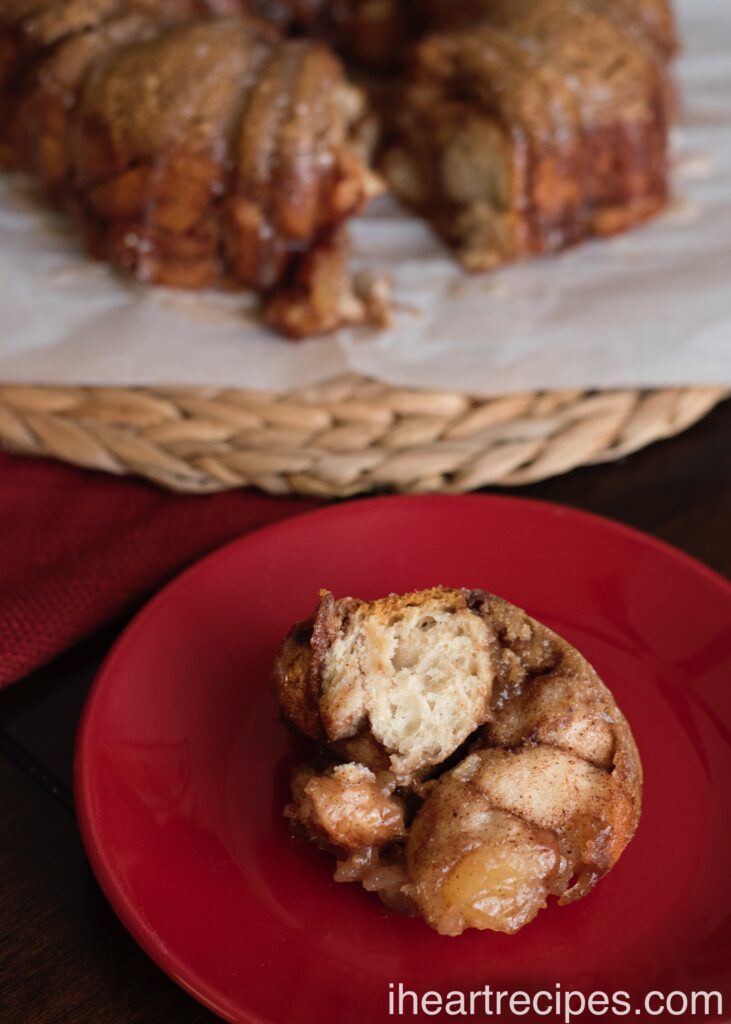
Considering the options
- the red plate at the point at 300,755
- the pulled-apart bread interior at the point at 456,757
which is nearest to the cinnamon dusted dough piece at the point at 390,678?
the pulled-apart bread interior at the point at 456,757

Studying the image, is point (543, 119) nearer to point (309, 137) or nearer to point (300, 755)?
point (309, 137)

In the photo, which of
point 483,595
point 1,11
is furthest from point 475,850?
point 1,11

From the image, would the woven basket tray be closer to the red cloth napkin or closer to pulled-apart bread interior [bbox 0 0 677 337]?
the red cloth napkin

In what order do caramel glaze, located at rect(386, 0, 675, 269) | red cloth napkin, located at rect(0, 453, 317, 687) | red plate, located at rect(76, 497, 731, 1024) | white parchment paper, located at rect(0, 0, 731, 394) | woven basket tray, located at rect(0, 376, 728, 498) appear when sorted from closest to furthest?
1. red plate, located at rect(76, 497, 731, 1024)
2. red cloth napkin, located at rect(0, 453, 317, 687)
3. woven basket tray, located at rect(0, 376, 728, 498)
4. white parchment paper, located at rect(0, 0, 731, 394)
5. caramel glaze, located at rect(386, 0, 675, 269)

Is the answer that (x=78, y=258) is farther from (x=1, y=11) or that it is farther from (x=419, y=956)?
(x=419, y=956)

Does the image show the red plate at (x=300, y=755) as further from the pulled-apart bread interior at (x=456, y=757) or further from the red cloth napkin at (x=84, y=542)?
the red cloth napkin at (x=84, y=542)

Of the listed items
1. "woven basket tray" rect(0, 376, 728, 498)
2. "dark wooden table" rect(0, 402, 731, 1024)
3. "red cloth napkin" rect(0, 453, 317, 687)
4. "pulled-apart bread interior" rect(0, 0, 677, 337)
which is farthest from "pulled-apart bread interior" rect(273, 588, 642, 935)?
"pulled-apart bread interior" rect(0, 0, 677, 337)

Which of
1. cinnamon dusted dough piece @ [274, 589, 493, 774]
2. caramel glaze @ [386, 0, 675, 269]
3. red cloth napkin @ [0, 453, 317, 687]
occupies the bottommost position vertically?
red cloth napkin @ [0, 453, 317, 687]
